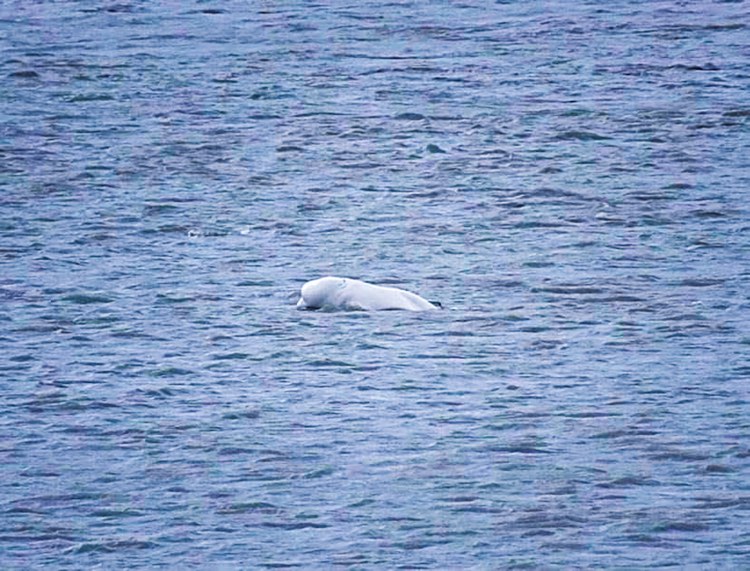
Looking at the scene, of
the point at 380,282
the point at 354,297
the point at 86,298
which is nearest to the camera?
the point at 354,297

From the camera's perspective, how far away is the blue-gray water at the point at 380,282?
7.31 m

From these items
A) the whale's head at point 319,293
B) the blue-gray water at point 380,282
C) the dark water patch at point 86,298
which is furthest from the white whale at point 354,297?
the dark water patch at point 86,298

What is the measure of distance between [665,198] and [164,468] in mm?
5890

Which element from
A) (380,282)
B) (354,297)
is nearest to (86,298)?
(354,297)

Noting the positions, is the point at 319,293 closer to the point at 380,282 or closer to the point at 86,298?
the point at 380,282

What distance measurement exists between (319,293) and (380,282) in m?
0.56

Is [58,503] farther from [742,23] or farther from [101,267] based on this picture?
[742,23]

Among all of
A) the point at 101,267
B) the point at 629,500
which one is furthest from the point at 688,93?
the point at 629,500

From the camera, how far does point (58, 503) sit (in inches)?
294

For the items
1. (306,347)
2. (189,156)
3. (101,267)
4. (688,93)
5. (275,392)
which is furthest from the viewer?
(688,93)

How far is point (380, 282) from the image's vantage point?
11.0m

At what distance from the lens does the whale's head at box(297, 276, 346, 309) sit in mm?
10500

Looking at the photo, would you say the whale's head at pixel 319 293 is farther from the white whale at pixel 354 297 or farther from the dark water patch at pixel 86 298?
the dark water patch at pixel 86 298

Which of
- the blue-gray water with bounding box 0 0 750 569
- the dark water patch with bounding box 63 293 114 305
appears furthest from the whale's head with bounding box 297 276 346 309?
the dark water patch with bounding box 63 293 114 305
